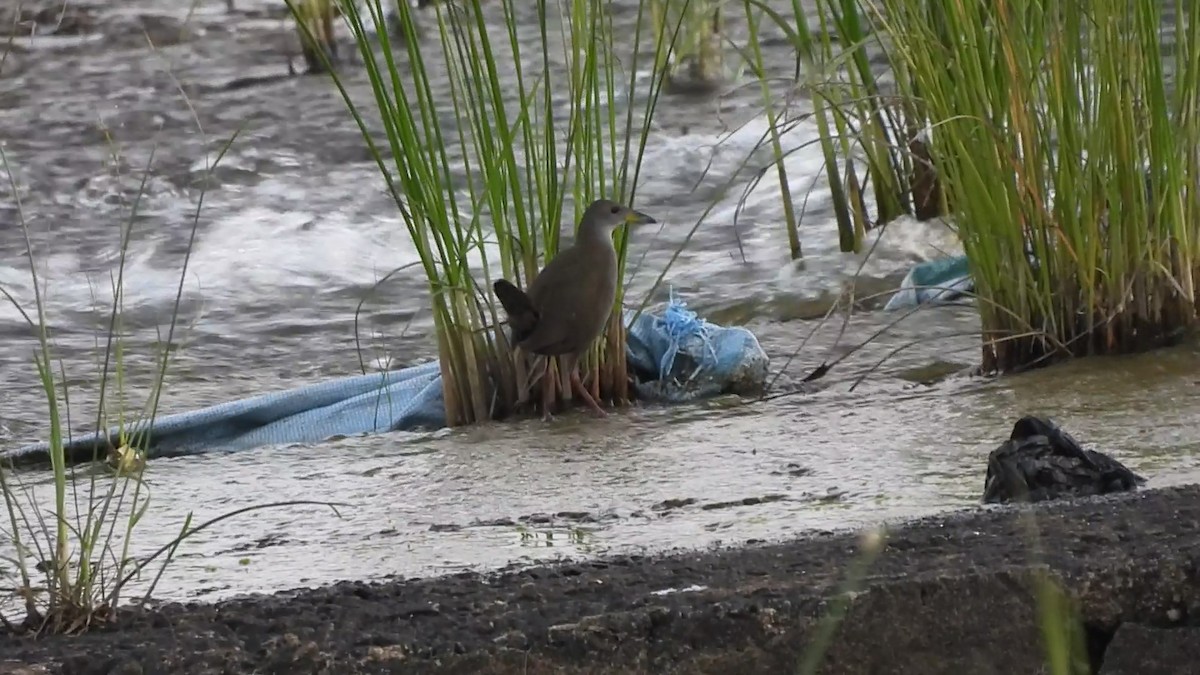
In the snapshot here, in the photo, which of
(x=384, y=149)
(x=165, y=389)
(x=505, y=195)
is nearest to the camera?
(x=505, y=195)

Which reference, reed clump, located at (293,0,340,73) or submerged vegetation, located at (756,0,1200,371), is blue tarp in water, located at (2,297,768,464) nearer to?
submerged vegetation, located at (756,0,1200,371)

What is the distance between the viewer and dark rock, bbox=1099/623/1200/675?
5.93 ft

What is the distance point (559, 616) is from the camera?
1.80 meters

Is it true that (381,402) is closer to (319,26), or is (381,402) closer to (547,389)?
(547,389)

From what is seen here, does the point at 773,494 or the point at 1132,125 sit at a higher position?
the point at 1132,125

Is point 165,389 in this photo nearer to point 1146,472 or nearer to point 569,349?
point 569,349

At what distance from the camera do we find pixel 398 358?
17.1 ft

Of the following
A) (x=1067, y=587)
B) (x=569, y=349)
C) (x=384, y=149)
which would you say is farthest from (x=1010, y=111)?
(x=384, y=149)

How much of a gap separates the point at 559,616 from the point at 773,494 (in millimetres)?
1151

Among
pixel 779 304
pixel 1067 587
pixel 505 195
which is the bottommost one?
pixel 779 304

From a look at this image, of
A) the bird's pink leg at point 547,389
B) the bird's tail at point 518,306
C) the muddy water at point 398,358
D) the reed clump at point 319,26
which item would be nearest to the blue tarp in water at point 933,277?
the muddy water at point 398,358

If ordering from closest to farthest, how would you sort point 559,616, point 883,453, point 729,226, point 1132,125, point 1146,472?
point 559,616, point 1146,472, point 883,453, point 1132,125, point 729,226

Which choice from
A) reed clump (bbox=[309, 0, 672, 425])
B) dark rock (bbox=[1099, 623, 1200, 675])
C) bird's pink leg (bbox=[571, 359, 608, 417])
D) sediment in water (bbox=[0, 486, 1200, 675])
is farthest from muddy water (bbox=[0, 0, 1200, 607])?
dark rock (bbox=[1099, 623, 1200, 675])

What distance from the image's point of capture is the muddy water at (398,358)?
9.28 feet
